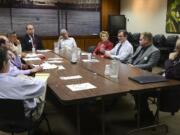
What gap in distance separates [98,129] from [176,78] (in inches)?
44.9

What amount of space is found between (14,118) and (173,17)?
601 cm

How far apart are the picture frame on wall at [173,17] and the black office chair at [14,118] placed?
572cm

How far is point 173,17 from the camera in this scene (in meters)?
6.79

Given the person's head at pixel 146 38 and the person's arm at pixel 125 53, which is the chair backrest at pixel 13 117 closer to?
the person's head at pixel 146 38

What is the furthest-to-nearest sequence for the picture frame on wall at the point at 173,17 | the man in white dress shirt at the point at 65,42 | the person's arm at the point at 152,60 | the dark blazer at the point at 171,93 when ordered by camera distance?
the picture frame on wall at the point at 173,17 → the man in white dress shirt at the point at 65,42 → the person's arm at the point at 152,60 → the dark blazer at the point at 171,93

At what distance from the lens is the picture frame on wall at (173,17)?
6629mm

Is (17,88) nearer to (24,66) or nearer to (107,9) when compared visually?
(24,66)

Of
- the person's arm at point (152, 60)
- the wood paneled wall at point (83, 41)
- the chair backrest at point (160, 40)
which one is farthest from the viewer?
the wood paneled wall at point (83, 41)

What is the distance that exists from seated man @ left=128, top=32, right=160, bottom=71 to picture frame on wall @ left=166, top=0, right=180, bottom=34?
11.4ft

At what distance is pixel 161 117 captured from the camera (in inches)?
128

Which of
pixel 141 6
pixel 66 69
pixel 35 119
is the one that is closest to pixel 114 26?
pixel 141 6

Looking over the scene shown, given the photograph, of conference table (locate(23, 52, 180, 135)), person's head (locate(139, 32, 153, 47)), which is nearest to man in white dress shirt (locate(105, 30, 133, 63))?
person's head (locate(139, 32, 153, 47))

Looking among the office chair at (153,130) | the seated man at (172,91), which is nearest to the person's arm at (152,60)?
the seated man at (172,91)

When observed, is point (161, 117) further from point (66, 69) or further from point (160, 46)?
point (160, 46)
